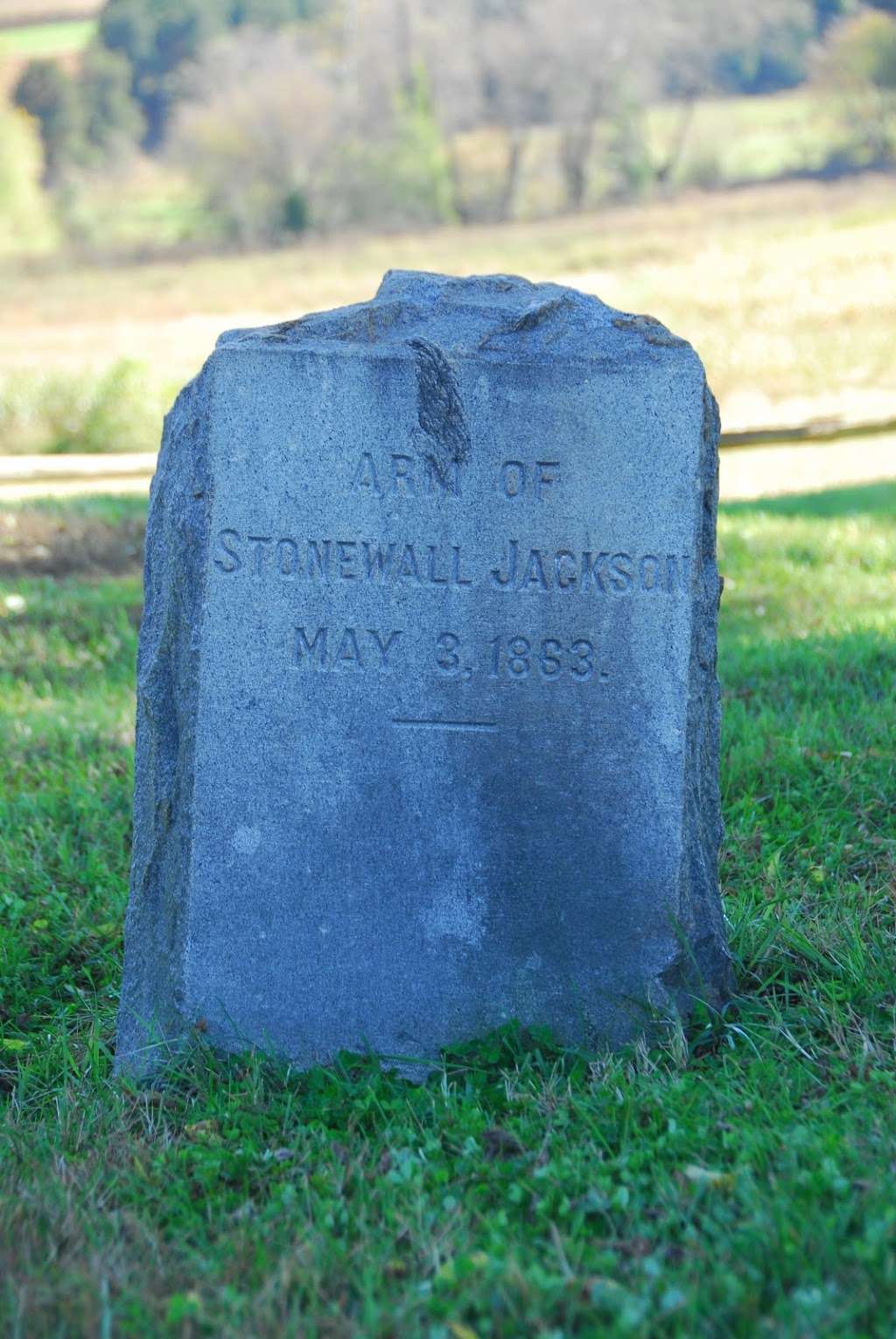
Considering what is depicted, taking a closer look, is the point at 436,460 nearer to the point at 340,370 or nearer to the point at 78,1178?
the point at 340,370

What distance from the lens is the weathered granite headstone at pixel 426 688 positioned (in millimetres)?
2758

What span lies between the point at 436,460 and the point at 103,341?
2111 centimetres

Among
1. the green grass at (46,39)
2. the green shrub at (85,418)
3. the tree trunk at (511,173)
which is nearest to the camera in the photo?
the green shrub at (85,418)

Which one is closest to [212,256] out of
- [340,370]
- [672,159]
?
[672,159]

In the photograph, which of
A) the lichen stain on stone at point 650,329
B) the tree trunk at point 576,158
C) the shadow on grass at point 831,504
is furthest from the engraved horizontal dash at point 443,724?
the tree trunk at point 576,158

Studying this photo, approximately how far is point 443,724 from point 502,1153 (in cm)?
85

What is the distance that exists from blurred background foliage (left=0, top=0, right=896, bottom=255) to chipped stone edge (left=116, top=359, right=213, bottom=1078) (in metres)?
40.2

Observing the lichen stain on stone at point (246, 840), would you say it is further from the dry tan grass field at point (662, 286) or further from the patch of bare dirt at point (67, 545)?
the dry tan grass field at point (662, 286)

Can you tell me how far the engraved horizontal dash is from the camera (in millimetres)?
2803

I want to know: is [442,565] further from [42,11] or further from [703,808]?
[42,11]

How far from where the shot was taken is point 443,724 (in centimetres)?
281

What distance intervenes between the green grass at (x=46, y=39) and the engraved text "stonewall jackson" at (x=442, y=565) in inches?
2836

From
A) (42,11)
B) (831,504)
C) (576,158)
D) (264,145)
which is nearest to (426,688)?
(831,504)

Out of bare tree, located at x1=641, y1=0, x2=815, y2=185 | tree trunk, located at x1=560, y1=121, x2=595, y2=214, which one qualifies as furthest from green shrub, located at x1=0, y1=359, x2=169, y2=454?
bare tree, located at x1=641, y1=0, x2=815, y2=185
